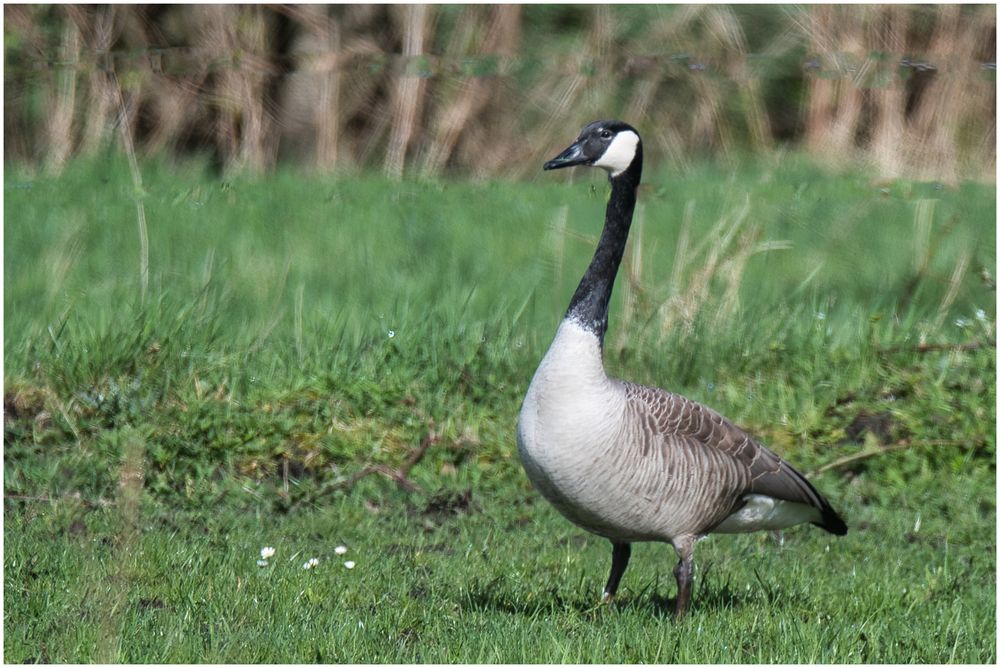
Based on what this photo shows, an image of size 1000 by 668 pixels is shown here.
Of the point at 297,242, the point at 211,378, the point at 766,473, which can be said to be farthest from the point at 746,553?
the point at 297,242

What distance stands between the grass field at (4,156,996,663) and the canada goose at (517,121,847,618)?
1.12ft

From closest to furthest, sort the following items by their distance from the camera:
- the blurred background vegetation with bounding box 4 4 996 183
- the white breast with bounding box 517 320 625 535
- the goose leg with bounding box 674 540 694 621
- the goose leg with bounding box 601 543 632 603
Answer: the white breast with bounding box 517 320 625 535
the goose leg with bounding box 674 540 694 621
the goose leg with bounding box 601 543 632 603
the blurred background vegetation with bounding box 4 4 996 183

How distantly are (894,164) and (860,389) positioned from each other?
203 inches

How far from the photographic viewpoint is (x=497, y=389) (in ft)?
25.3

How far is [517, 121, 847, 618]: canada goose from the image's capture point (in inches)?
182

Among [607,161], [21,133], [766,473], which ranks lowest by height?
[21,133]

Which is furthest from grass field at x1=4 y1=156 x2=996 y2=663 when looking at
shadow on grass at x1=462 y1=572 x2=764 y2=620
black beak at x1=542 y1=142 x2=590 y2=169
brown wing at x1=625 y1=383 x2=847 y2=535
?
black beak at x1=542 y1=142 x2=590 y2=169

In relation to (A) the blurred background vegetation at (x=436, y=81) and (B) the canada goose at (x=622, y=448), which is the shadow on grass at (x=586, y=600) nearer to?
(B) the canada goose at (x=622, y=448)

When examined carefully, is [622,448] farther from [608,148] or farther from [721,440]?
[608,148]

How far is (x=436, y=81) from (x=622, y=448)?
9392 mm

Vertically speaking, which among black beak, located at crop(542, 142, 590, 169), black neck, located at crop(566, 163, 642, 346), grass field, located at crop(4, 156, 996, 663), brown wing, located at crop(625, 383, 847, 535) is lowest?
grass field, located at crop(4, 156, 996, 663)

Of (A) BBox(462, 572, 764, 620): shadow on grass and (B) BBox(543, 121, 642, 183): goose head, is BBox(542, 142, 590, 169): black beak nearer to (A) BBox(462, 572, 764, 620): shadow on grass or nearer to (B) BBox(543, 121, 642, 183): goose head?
(B) BBox(543, 121, 642, 183): goose head

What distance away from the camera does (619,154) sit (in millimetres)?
5090

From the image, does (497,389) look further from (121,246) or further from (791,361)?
(121,246)
